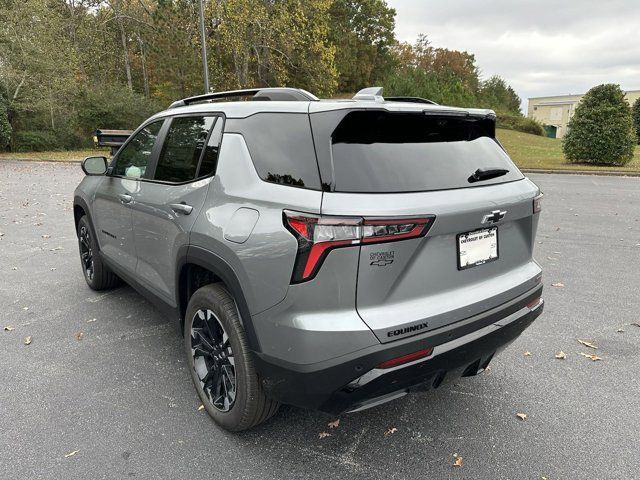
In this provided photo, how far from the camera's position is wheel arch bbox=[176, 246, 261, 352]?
217 centimetres

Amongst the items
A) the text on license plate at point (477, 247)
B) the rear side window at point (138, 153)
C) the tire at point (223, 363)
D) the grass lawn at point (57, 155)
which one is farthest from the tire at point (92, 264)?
the grass lawn at point (57, 155)

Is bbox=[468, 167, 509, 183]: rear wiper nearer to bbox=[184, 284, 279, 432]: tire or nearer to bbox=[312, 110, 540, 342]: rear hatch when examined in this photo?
bbox=[312, 110, 540, 342]: rear hatch

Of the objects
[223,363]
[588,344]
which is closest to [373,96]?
[223,363]

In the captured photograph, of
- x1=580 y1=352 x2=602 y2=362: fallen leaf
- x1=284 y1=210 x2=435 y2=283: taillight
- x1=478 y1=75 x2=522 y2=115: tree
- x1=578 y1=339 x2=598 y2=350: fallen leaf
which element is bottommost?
x1=580 y1=352 x2=602 y2=362: fallen leaf

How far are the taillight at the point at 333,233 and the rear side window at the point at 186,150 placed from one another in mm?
894

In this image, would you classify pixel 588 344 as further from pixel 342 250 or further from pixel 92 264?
pixel 92 264

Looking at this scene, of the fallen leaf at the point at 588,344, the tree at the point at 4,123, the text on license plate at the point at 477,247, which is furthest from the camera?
the tree at the point at 4,123

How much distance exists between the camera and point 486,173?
7.89 ft

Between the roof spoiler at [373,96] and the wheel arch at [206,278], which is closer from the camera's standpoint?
the wheel arch at [206,278]

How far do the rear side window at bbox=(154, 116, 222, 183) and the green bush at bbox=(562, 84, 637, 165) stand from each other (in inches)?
714

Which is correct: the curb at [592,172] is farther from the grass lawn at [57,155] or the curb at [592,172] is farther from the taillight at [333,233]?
the grass lawn at [57,155]

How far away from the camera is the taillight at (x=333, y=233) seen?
186 cm

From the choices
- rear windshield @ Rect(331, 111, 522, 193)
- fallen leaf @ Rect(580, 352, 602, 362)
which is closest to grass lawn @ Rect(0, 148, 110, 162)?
rear windshield @ Rect(331, 111, 522, 193)

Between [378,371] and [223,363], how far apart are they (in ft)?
3.10
